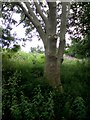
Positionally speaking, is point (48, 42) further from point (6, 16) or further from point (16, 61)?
point (6, 16)

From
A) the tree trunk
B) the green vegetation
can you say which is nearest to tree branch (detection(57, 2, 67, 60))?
the tree trunk

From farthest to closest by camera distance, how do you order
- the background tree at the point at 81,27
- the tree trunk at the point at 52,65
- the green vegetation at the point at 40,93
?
the background tree at the point at 81,27 → the tree trunk at the point at 52,65 → the green vegetation at the point at 40,93

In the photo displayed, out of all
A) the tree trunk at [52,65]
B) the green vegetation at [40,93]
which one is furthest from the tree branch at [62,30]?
the green vegetation at [40,93]

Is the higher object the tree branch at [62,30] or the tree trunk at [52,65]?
the tree branch at [62,30]

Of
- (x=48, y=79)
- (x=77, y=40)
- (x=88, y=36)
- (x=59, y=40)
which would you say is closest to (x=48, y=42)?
(x=59, y=40)

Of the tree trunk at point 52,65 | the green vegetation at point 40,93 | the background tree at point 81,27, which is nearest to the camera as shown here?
the green vegetation at point 40,93

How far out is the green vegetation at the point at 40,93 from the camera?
853cm

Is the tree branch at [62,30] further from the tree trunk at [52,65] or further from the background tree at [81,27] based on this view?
the background tree at [81,27]

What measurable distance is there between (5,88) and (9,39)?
282cm

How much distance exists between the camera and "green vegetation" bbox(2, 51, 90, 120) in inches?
336

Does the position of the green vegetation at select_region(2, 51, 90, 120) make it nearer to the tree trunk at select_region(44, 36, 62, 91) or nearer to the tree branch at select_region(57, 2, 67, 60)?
the tree trunk at select_region(44, 36, 62, 91)

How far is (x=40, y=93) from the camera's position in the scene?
30.5 ft

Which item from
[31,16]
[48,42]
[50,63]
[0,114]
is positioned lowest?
[0,114]

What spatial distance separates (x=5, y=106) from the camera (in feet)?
29.4
